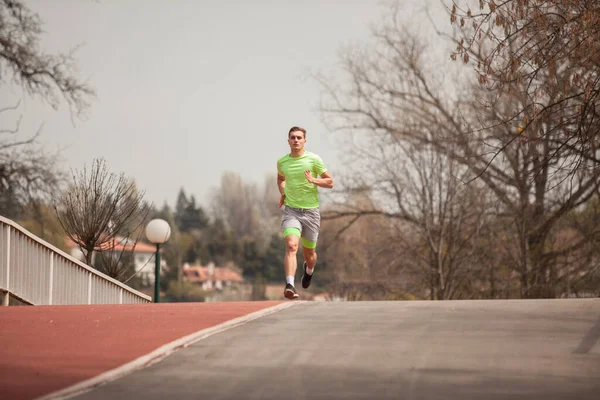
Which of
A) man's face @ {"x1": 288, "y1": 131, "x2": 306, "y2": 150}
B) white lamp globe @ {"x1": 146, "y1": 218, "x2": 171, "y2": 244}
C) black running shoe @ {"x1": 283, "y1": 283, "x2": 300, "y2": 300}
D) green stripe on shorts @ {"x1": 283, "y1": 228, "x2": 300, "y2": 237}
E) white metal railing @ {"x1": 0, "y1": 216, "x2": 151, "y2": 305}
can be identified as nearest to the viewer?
man's face @ {"x1": 288, "y1": 131, "x2": 306, "y2": 150}

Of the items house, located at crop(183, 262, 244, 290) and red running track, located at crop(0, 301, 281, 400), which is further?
house, located at crop(183, 262, 244, 290)

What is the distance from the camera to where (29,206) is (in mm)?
32312

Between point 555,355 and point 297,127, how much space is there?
5745mm

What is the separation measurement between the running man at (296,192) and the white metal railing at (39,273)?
6.08 metres

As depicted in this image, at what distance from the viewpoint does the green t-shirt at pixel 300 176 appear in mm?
13258

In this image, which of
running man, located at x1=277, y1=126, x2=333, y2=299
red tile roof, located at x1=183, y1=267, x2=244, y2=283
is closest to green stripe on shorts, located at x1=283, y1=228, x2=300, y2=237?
running man, located at x1=277, y1=126, x2=333, y2=299

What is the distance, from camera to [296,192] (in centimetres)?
1344

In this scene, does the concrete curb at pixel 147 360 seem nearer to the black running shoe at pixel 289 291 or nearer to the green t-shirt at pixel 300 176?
the black running shoe at pixel 289 291

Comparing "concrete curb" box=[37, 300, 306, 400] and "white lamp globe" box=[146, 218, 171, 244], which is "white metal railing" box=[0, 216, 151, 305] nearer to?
"white lamp globe" box=[146, 218, 171, 244]

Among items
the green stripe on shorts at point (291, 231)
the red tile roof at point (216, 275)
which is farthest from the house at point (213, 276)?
the green stripe on shorts at point (291, 231)

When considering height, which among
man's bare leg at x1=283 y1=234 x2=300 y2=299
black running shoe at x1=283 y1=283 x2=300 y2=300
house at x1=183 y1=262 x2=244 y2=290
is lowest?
black running shoe at x1=283 y1=283 x2=300 y2=300

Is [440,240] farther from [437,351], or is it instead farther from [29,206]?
[437,351]

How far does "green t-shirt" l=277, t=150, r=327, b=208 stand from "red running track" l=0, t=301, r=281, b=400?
5.29 ft

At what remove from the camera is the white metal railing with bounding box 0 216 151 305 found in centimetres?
1719
